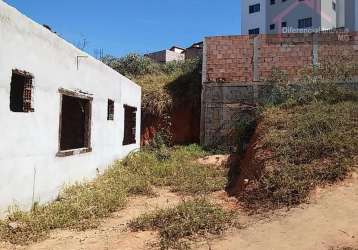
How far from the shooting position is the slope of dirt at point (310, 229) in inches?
194

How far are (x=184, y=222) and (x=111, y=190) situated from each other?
3.03 meters

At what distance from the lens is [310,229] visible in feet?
17.5

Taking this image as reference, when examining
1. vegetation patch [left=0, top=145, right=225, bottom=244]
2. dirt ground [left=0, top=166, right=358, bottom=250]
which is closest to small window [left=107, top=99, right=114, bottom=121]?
vegetation patch [left=0, top=145, right=225, bottom=244]

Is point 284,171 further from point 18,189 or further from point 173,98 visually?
point 173,98

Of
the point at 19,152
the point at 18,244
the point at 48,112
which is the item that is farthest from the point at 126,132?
the point at 18,244

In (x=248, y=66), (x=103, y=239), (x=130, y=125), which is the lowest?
(x=103, y=239)

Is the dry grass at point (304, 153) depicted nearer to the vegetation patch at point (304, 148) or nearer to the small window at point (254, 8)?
the vegetation patch at point (304, 148)

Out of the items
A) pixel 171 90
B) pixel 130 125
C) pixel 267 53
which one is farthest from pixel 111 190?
pixel 171 90

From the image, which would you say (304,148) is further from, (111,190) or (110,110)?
(110,110)

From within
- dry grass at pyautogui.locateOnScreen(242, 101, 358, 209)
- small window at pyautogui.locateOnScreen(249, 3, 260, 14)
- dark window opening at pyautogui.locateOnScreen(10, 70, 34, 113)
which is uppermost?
small window at pyautogui.locateOnScreen(249, 3, 260, 14)

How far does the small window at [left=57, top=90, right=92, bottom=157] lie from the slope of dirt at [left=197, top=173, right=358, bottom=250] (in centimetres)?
466

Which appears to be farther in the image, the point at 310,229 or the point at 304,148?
the point at 304,148

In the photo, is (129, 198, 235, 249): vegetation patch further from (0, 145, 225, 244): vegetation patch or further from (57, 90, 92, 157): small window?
(57, 90, 92, 157): small window

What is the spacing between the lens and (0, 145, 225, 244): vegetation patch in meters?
5.80
